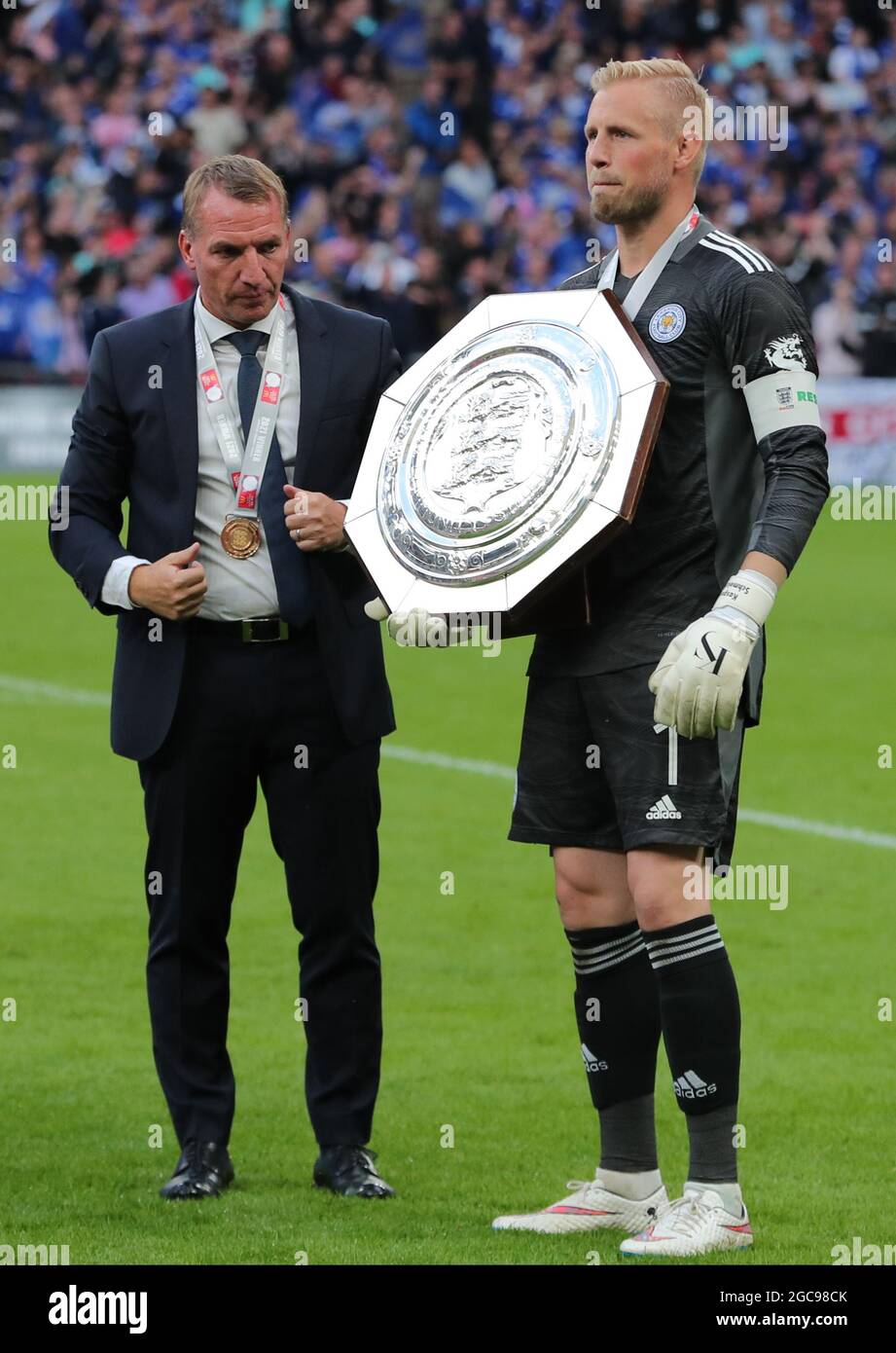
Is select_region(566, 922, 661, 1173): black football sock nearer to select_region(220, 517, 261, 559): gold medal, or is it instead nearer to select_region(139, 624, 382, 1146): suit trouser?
select_region(139, 624, 382, 1146): suit trouser

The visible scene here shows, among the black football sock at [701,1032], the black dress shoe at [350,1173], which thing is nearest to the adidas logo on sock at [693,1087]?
the black football sock at [701,1032]

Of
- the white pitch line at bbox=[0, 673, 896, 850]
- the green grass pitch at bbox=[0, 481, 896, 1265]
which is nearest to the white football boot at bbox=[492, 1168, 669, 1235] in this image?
the green grass pitch at bbox=[0, 481, 896, 1265]

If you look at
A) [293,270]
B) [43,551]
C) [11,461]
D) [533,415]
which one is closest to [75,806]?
[533,415]

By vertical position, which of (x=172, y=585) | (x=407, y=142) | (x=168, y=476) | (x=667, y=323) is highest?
(x=407, y=142)

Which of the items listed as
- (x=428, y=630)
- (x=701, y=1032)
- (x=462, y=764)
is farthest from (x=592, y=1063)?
(x=462, y=764)

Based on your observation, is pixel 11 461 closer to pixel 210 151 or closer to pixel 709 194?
pixel 210 151

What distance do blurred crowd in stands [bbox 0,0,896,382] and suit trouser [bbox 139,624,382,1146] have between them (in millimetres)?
16521

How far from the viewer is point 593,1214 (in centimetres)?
442

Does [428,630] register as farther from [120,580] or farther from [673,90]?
[673,90]

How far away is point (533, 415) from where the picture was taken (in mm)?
4215

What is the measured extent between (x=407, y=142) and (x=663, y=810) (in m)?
22.0

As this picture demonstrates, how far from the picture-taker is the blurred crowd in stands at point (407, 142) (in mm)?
22250

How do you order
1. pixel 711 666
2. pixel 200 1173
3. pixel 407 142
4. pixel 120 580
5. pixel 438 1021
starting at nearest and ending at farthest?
pixel 711 666 → pixel 120 580 → pixel 200 1173 → pixel 438 1021 → pixel 407 142

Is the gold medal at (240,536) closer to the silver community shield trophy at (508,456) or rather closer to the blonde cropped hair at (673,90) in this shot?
the silver community shield trophy at (508,456)
